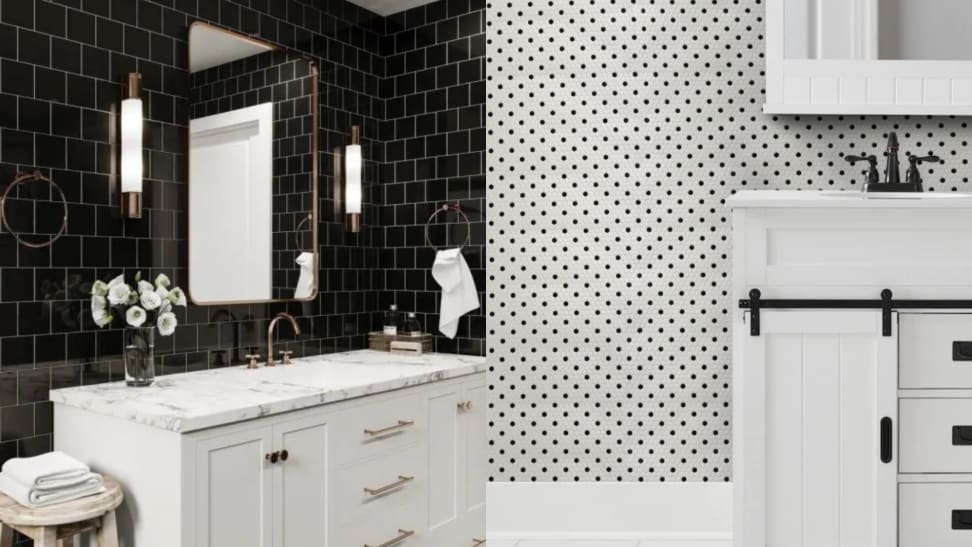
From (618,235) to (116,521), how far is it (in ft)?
5.14

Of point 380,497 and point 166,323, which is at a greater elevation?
point 166,323

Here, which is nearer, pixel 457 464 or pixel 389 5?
pixel 457 464

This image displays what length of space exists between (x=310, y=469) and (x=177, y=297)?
2.33ft

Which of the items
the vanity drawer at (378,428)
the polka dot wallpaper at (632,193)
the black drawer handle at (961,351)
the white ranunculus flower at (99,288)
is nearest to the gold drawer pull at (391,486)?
the vanity drawer at (378,428)

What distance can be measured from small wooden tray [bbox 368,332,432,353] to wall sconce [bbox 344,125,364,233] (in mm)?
490

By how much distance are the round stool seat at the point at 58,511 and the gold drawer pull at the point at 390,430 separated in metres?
0.81

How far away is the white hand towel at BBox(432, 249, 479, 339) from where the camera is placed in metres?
3.16

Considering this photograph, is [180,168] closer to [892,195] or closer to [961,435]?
[892,195]

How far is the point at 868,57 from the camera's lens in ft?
4.69

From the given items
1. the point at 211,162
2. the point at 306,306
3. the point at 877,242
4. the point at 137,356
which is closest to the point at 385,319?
the point at 306,306

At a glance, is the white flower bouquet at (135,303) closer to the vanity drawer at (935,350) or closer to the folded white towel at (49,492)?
the folded white towel at (49,492)

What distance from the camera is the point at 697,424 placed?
150 centimetres

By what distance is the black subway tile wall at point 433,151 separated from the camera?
324cm

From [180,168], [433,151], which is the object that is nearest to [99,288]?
[180,168]
